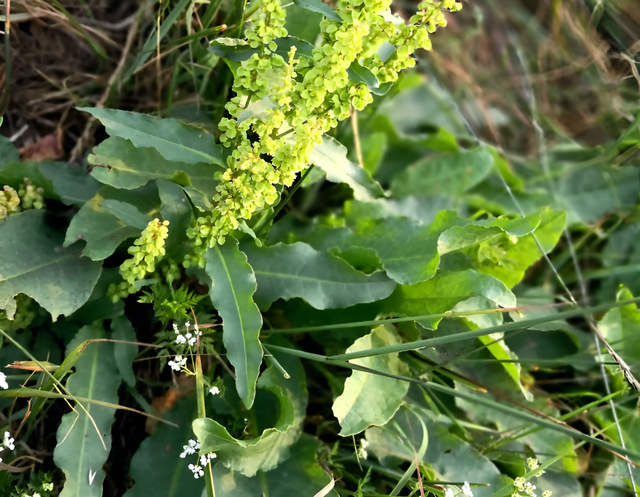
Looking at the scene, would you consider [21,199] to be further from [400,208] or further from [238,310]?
[400,208]

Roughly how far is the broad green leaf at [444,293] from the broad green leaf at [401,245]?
0.05 metres

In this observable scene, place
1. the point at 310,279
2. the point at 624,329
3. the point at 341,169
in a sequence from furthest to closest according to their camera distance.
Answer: the point at 624,329 → the point at 341,169 → the point at 310,279

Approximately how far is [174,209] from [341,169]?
37 centimetres

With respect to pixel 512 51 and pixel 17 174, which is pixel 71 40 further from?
pixel 512 51

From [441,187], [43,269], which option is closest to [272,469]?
[43,269]

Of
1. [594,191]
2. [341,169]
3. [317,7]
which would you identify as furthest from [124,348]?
[594,191]

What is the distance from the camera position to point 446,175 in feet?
4.68

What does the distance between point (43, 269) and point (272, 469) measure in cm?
56

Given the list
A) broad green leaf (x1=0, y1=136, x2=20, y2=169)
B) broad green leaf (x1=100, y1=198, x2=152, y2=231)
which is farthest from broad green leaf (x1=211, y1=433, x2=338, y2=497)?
broad green leaf (x1=0, y1=136, x2=20, y2=169)

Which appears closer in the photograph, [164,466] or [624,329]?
[164,466]

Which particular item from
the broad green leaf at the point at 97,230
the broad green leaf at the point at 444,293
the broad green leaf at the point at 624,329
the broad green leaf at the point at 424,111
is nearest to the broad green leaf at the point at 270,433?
the broad green leaf at the point at 444,293

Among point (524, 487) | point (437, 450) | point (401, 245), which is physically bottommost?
point (437, 450)

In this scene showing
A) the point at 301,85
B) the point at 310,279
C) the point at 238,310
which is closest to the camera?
the point at 301,85

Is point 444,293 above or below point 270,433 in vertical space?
above
